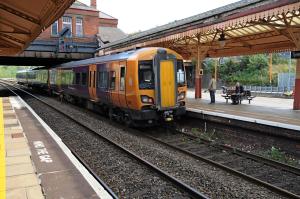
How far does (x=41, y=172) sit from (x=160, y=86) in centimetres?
639

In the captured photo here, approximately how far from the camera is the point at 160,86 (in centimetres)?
1218

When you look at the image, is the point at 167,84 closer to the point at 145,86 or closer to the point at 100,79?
the point at 145,86

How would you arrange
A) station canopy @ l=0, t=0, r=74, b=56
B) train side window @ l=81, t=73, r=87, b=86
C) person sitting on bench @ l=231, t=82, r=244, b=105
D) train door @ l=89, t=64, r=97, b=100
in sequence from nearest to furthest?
station canopy @ l=0, t=0, r=74, b=56
train door @ l=89, t=64, r=97, b=100
person sitting on bench @ l=231, t=82, r=244, b=105
train side window @ l=81, t=73, r=87, b=86

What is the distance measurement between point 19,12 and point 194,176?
5.39 m

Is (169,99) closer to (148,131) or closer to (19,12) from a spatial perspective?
(148,131)

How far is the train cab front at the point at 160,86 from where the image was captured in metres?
12.0

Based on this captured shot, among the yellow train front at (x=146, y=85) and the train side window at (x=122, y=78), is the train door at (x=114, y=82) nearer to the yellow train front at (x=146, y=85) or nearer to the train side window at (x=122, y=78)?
the yellow train front at (x=146, y=85)

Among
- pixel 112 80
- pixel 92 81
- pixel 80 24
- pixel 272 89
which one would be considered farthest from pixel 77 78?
pixel 80 24

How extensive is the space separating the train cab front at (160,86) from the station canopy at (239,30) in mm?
2217

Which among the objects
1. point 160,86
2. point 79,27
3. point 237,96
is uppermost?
point 79,27

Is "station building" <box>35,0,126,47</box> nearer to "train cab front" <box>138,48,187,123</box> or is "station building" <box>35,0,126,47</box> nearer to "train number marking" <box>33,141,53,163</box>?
"train cab front" <box>138,48,187,123</box>

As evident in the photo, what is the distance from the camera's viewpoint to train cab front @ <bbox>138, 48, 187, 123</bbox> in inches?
473

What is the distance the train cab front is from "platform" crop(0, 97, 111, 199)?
3.61 metres

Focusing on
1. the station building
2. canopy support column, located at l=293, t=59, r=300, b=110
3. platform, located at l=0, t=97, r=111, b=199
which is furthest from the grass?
the station building
